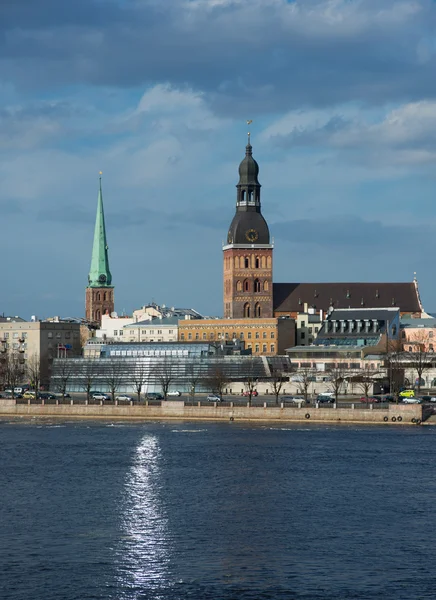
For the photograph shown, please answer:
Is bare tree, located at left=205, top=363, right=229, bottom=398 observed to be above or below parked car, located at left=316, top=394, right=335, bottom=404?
above

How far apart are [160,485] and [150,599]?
28076 millimetres

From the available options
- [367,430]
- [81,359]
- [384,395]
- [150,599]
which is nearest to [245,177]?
[81,359]

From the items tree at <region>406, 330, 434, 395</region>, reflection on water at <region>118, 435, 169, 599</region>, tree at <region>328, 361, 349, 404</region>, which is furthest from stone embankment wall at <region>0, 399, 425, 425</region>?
reflection on water at <region>118, 435, 169, 599</region>

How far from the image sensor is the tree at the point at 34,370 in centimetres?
16693

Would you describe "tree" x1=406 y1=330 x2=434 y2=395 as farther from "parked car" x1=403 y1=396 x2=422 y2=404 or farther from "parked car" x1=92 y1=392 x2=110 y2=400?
"parked car" x1=92 y1=392 x2=110 y2=400

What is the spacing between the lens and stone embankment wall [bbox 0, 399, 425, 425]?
4724 inches

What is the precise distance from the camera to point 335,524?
6378 centimetres

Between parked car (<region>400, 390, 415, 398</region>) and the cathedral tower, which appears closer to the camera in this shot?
parked car (<region>400, 390, 415, 398</region>)

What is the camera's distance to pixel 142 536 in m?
60.6

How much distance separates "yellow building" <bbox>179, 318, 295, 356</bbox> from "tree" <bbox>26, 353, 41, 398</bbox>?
20.8m

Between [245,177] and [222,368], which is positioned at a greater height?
[245,177]

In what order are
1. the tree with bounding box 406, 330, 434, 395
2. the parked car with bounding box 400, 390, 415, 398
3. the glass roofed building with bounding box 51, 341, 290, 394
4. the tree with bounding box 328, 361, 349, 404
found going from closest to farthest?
the parked car with bounding box 400, 390, 415, 398
the tree with bounding box 328, 361, 349, 404
the tree with bounding box 406, 330, 434, 395
the glass roofed building with bounding box 51, 341, 290, 394

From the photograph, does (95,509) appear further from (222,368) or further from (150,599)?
(222,368)

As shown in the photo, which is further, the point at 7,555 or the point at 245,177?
the point at 245,177
